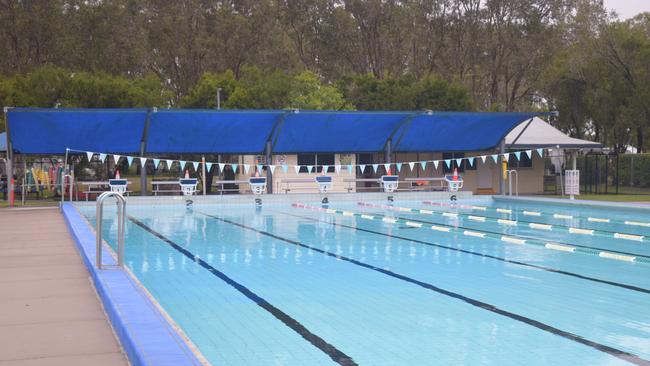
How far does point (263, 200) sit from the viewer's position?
85.8 ft

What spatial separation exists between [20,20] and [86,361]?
39131 millimetres

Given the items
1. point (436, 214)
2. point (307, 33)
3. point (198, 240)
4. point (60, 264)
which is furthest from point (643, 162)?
point (60, 264)

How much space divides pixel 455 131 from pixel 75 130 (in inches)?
575

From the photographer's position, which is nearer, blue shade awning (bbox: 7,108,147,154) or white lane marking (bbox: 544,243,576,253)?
white lane marking (bbox: 544,243,576,253)

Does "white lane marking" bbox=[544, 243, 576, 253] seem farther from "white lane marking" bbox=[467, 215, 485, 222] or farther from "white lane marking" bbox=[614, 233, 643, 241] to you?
"white lane marking" bbox=[467, 215, 485, 222]

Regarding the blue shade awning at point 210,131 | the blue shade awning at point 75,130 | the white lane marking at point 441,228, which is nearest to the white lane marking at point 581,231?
the white lane marking at point 441,228

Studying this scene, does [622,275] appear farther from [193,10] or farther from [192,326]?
[193,10]

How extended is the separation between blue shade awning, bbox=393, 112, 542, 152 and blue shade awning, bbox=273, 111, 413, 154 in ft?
2.55

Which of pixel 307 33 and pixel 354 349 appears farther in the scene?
pixel 307 33

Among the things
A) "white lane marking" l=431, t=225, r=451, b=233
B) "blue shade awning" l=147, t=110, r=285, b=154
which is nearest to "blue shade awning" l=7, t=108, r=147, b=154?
"blue shade awning" l=147, t=110, r=285, b=154

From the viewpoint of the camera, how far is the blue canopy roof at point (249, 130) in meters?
25.5

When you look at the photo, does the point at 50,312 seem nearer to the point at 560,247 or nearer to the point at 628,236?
the point at 560,247

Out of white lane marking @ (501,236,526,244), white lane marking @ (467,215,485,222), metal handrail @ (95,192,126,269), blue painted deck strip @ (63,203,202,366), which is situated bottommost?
white lane marking @ (501,236,526,244)

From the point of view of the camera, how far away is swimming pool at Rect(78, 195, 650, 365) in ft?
20.9
